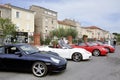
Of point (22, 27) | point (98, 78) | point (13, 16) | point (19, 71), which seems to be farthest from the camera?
point (22, 27)

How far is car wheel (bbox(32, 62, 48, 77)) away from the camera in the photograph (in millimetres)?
8758

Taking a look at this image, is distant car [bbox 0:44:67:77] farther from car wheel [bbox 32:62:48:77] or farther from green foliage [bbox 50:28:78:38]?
green foliage [bbox 50:28:78:38]

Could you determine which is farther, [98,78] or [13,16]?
[13,16]

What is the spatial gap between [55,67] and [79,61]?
563cm

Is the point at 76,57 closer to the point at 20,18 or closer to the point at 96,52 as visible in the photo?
the point at 96,52

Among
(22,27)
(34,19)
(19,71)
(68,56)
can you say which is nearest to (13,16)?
(22,27)

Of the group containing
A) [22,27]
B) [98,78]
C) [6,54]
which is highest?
[22,27]

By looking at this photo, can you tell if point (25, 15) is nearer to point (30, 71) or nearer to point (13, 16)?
point (13, 16)

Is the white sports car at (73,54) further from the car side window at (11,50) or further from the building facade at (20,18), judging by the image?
the building facade at (20,18)

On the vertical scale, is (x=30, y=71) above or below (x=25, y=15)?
below

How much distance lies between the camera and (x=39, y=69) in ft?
29.0

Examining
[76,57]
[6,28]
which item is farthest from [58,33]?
[76,57]

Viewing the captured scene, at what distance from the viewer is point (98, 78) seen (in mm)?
8469

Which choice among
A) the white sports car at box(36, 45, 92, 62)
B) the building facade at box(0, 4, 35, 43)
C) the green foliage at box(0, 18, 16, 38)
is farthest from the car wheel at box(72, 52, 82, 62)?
the building facade at box(0, 4, 35, 43)
